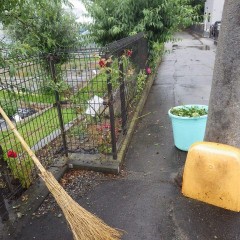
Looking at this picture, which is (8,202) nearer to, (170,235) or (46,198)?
(46,198)

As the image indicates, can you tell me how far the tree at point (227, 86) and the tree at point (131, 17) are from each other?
171 inches

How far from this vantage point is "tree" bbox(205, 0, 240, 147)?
268 cm

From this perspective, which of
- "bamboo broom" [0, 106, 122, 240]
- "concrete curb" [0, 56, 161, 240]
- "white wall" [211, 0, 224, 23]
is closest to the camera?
"bamboo broom" [0, 106, 122, 240]

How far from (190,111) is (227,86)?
138 cm

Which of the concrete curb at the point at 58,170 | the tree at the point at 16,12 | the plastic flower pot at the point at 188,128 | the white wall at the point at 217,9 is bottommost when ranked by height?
the concrete curb at the point at 58,170

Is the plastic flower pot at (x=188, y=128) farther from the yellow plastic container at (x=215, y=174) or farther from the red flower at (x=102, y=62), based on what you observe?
the red flower at (x=102, y=62)

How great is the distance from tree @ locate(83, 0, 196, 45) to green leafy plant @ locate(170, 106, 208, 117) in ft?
10.8

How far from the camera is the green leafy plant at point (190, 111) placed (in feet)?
13.6

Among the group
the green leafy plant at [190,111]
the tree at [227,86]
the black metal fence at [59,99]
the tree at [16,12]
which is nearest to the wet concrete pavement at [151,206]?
the black metal fence at [59,99]

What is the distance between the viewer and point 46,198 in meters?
3.43

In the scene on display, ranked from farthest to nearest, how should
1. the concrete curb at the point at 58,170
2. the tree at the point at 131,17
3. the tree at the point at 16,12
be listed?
1. the tree at the point at 131,17
2. the concrete curb at the point at 58,170
3. the tree at the point at 16,12

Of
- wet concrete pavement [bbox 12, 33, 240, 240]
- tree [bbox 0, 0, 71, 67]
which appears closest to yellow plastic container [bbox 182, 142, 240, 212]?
wet concrete pavement [bbox 12, 33, 240, 240]

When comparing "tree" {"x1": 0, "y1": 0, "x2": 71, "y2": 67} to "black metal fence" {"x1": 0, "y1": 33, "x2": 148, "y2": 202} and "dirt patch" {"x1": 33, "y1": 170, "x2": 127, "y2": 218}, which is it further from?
"dirt patch" {"x1": 33, "y1": 170, "x2": 127, "y2": 218}

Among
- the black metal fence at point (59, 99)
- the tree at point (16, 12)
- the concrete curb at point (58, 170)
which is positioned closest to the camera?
the tree at point (16, 12)
